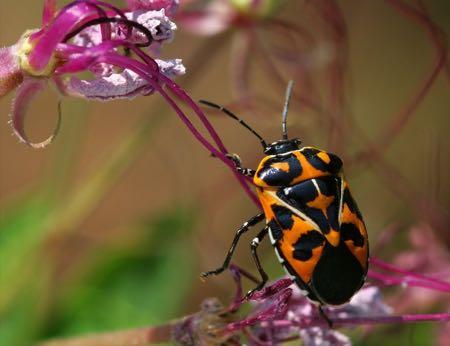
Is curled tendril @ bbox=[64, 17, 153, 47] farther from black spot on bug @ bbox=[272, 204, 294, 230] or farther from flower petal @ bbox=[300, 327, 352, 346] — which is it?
flower petal @ bbox=[300, 327, 352, 346]

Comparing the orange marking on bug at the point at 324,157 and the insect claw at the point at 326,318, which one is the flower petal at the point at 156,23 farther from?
the insect claw at the point at 326,318

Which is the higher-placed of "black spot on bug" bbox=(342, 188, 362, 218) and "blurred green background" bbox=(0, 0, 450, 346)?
"black spot on bug" bbox=(342, 188, 362, 218)

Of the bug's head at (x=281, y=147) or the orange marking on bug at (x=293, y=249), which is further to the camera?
the bug's head at (x=281, y=147)

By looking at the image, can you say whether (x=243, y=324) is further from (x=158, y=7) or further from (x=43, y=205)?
(x=43, y=205)

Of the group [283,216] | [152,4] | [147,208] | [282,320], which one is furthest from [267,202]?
[147,208]

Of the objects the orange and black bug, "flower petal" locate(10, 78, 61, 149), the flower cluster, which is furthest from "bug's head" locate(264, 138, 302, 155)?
"flower petal" locate(10, 78, 61, 149)

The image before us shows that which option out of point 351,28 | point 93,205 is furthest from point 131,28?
point 351,28

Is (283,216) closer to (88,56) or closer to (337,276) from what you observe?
(337,276)

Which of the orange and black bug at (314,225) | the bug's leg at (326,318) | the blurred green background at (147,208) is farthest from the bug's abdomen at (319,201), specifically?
the blurred green background at (147,208)
